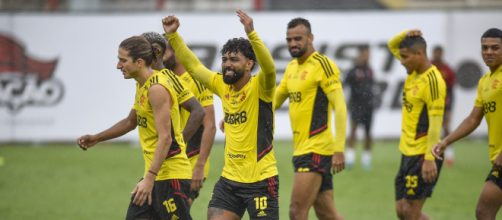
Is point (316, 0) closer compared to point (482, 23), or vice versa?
point (482, 23)

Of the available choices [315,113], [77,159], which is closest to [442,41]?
[77,159]

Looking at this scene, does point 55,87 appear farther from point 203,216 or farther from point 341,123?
point 341,123

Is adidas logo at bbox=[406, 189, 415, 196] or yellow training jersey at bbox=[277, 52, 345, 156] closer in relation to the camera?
yellow training jersey at bbox=[277, 52, 345, 156]

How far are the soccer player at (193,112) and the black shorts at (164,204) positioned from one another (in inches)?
35.8

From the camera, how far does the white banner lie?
2298 cm

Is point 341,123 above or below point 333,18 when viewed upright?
below

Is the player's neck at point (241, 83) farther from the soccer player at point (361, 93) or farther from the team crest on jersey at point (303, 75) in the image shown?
the soccer player at point (361, 93)

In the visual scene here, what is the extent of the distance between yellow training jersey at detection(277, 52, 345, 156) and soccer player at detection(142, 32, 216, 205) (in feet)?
3.19

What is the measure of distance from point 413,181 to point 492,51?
1671 mm

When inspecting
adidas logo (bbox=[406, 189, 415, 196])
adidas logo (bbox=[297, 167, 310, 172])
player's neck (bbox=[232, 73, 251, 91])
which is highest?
player's neck (bbox=[232, 73, 251, 91])

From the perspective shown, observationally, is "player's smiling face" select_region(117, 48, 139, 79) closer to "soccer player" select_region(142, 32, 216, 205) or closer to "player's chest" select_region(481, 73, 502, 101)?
"soccer player" select_region(142, 32, 216, 205)

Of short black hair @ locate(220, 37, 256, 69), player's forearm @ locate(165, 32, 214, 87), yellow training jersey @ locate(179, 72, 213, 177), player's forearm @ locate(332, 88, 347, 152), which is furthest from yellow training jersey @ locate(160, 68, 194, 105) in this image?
player's forearm @ locate(332, 88, 347, 152)

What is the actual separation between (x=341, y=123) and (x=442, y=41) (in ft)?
48.8

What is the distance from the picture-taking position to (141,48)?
762cm
